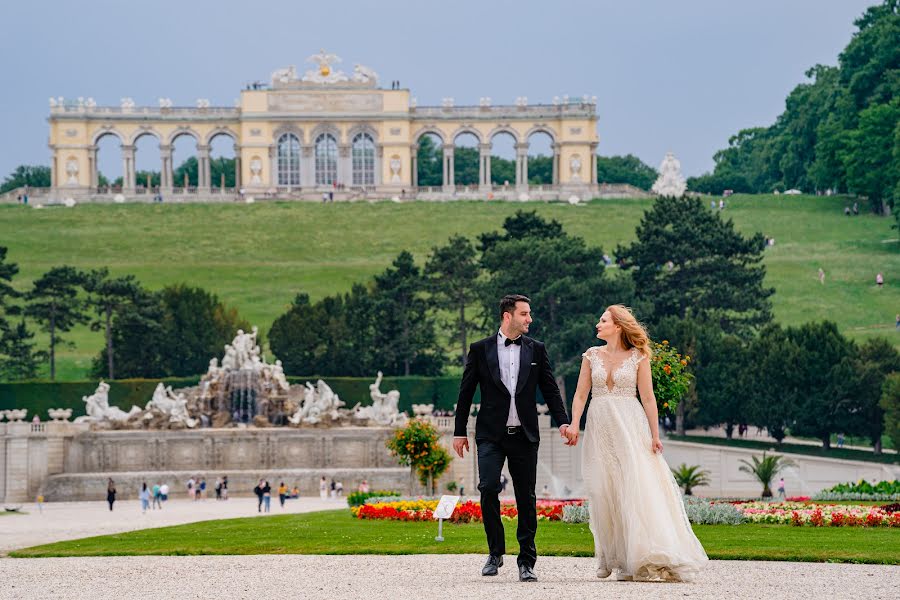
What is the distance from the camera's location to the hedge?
164 feet

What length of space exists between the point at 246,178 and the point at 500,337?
3333 inches

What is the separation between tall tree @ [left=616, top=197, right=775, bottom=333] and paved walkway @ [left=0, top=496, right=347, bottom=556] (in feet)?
65.5

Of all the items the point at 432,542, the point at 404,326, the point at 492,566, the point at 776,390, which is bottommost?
the point at 432,542

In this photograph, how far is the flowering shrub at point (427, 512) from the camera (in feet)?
69.9

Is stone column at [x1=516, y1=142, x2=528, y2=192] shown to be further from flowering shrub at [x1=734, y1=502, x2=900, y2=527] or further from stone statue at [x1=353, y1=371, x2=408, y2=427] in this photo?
flowering shrub at [x1=734, y1=502, x2=900, y2=527]

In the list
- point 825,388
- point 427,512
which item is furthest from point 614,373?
point 825,388

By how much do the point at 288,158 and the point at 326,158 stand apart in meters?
2.06

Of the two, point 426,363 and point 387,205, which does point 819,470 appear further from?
point 387,205

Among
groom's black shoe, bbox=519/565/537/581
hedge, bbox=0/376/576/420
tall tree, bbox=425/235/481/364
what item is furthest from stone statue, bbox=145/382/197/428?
groom's black shoe, bbox=519/565/537/581

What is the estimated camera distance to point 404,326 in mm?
55594

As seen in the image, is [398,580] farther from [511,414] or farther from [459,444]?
[511,414]

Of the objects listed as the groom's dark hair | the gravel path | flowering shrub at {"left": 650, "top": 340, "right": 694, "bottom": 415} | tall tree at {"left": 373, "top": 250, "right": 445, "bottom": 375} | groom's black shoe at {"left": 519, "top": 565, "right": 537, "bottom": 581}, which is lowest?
the gravel path

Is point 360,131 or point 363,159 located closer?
point 360,131

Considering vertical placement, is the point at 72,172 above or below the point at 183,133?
below
